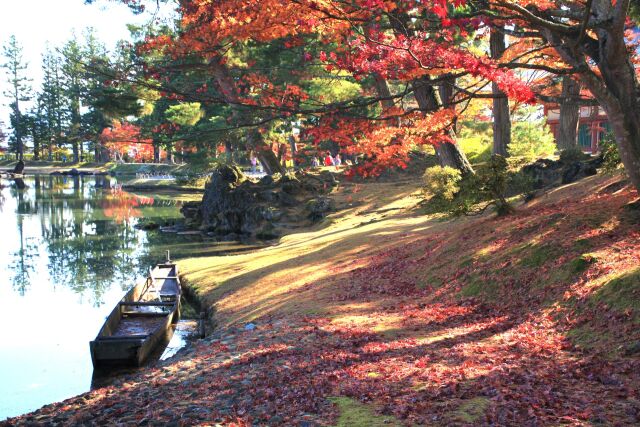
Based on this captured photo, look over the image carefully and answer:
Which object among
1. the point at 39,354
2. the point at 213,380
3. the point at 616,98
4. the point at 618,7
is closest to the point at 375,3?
the point at 618,7

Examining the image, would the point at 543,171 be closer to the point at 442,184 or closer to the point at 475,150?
the point at 442,184

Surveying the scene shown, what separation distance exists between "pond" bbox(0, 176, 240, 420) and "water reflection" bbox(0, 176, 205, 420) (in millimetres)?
25

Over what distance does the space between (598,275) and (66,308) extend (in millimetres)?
16127

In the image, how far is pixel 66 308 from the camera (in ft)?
62.2

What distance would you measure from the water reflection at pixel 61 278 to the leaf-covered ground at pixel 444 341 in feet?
11.8

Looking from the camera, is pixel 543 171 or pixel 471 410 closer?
pixel 471 410

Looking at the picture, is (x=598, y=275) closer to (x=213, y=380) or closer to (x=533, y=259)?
(x=533, y=259)

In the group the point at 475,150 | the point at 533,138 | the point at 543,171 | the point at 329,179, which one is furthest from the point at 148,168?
the point at 543,171

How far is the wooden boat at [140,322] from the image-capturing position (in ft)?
42.0

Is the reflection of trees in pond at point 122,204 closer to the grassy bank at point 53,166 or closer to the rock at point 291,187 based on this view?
the rock at point 291,187

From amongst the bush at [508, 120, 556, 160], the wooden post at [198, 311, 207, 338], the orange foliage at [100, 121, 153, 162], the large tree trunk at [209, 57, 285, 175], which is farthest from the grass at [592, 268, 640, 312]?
the orange foliage at [100, 121, 153, 162]

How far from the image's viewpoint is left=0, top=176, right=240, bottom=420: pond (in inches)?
525

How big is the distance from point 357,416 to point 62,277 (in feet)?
66.0

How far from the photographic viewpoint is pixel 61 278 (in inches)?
907
